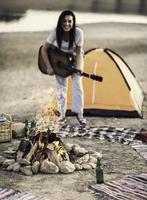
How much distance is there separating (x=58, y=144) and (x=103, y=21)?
15.5 m

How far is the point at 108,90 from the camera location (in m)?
9.48

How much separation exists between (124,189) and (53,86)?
6231mm

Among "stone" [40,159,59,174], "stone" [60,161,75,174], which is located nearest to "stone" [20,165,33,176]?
"stone" [40,159,59,174]

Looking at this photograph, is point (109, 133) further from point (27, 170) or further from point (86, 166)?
point (27, 170)

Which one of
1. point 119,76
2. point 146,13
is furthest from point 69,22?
point 146,13

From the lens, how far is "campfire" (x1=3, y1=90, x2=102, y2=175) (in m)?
6.75

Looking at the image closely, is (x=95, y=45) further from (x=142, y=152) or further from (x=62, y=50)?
(x=142, y=152)

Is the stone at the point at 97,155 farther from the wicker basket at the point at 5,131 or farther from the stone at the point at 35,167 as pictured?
the wicker basket at the point at 5,131

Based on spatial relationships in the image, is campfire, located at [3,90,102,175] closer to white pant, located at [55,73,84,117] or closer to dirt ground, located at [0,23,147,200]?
dirt ground, located at [0,23,147,200]

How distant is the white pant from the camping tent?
49cm

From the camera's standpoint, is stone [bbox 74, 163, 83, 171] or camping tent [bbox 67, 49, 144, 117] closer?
stone [bbox 74, 163, 83, 171]

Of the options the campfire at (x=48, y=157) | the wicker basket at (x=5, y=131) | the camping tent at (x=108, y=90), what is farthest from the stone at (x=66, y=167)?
the camping tent at (x=108, y=90)

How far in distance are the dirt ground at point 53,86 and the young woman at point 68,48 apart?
0.40 meters

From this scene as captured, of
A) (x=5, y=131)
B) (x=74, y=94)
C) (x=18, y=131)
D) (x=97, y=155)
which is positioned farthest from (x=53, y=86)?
(x=97, y=155)
